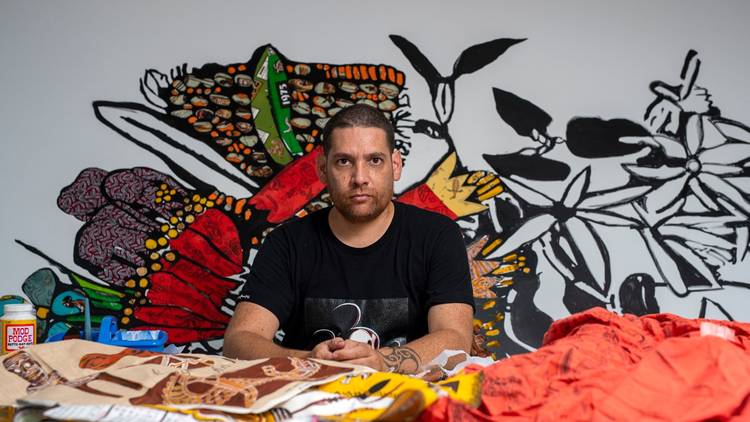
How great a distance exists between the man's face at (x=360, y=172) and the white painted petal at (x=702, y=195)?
147cm

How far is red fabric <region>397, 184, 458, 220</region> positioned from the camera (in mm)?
3004

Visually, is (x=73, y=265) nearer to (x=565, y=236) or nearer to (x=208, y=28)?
(x=208, y=28)

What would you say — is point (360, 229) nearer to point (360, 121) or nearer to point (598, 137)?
point (360, 121)

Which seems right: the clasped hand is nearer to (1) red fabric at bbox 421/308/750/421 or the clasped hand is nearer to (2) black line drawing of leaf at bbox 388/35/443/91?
(1) red fabric at bbox 421/308/750/421

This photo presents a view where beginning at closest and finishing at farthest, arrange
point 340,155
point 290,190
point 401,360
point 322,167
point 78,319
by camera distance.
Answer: point 401,360, point 340,155, point 322,167, point 78,319, point 290,190

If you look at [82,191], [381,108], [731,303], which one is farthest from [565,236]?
[82,191]

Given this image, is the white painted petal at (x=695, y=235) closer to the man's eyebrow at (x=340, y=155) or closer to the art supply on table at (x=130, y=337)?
the man's eyebrow at (x=340, y=155)

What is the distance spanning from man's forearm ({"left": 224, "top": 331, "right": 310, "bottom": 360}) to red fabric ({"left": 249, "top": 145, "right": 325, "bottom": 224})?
0.87 meters

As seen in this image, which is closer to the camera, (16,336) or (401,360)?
(401,360)

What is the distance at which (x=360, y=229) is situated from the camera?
8.00 feet

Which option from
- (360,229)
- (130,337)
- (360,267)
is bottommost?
(130,337)

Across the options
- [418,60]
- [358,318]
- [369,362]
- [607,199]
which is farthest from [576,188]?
[369,362]

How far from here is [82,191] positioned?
285 centimetres

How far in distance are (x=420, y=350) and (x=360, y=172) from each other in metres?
0.65
